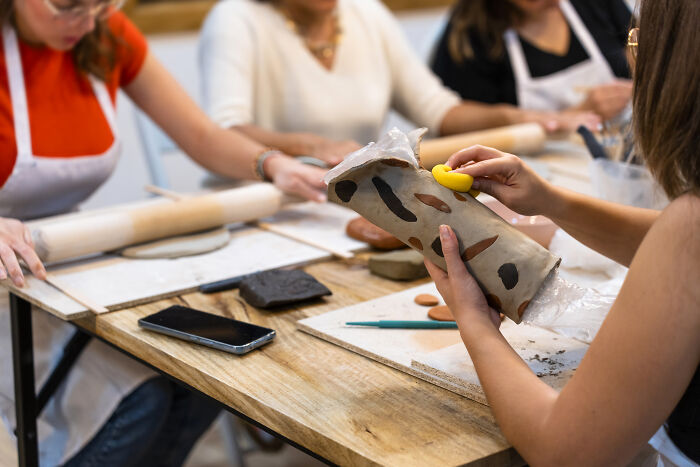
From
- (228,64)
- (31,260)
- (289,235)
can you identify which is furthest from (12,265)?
(228,64)

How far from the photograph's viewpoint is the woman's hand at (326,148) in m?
1.63

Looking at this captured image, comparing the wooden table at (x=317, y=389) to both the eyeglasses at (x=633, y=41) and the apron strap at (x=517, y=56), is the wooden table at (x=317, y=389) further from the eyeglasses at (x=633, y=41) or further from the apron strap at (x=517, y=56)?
the apron strap at (x=517, y=56)

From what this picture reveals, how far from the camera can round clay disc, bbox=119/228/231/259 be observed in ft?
4.23

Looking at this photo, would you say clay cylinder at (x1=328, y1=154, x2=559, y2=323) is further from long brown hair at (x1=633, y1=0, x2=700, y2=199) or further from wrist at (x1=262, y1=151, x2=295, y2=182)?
wrist at (x1=262, y1=151, x2=295, y2=182)

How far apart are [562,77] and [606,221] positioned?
55.3 inches

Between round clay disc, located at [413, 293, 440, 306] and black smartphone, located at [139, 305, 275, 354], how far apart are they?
211 millimetres

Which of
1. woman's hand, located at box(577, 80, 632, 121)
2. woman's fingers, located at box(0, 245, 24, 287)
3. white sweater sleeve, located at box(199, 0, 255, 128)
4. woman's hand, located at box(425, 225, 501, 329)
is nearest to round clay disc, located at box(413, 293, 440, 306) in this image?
woman's hand, located at box(425, 225, 501, 329)

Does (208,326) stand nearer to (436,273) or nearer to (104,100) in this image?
(436,273)

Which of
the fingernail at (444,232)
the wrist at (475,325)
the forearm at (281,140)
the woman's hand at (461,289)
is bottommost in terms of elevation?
the forearm at (281,140)

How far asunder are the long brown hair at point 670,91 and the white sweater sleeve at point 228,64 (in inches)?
49.9

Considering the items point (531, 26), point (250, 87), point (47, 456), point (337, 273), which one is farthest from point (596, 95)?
point (47, 456)

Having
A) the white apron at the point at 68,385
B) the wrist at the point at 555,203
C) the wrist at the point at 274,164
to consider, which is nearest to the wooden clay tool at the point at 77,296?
the white apron at the point at 68,385

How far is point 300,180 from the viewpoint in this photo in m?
1.49

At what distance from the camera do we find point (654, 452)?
915 mm
